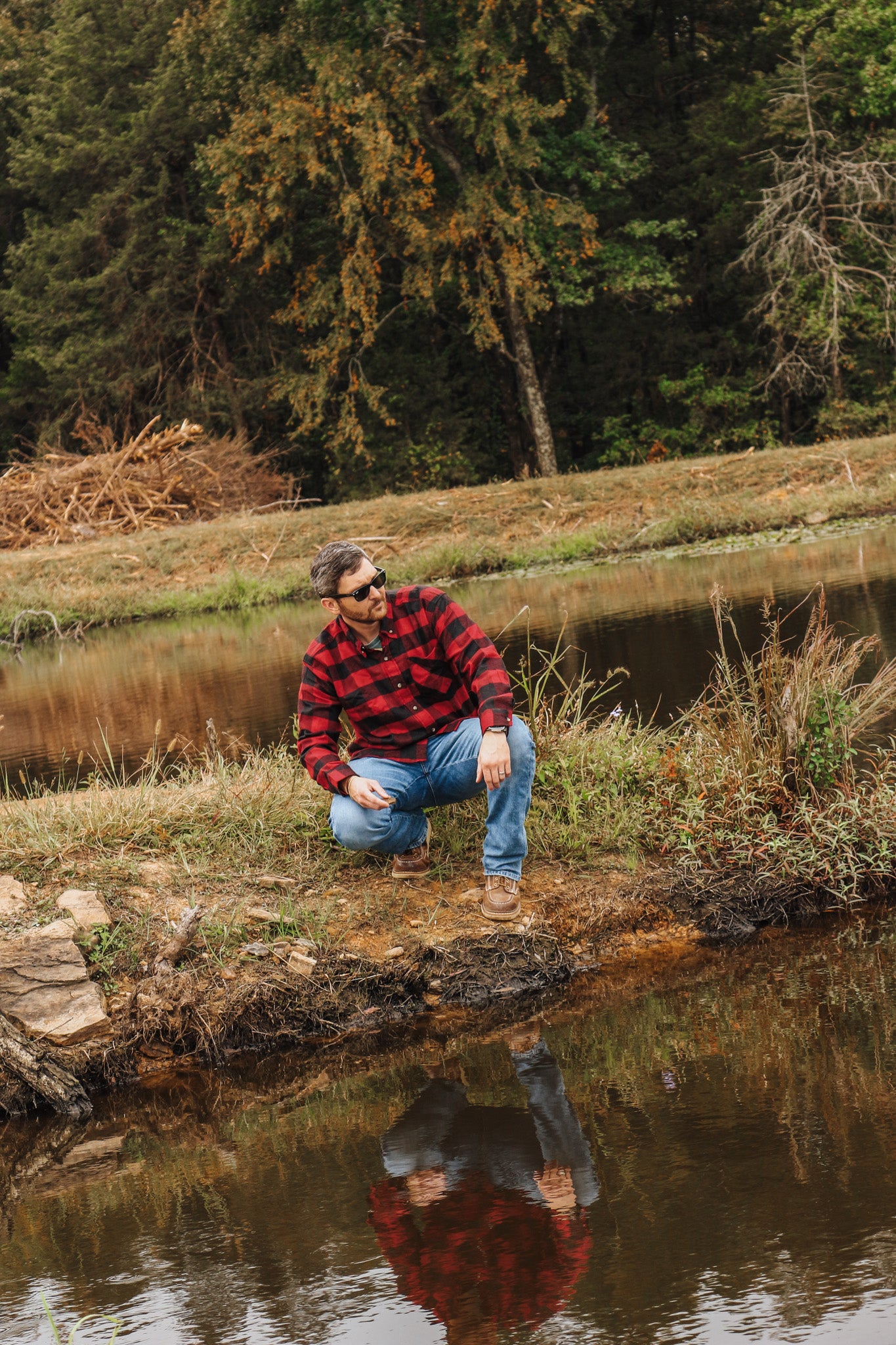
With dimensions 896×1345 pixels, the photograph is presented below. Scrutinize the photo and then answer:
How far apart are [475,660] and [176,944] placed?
1462mm

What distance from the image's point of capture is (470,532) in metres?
20.5

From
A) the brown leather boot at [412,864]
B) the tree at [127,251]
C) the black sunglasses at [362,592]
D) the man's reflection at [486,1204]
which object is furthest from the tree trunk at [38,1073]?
the tree at [127,251]

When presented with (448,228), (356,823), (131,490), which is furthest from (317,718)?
(448,228)

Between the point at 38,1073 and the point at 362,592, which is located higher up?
the point at 362,592

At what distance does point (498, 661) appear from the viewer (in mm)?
4953

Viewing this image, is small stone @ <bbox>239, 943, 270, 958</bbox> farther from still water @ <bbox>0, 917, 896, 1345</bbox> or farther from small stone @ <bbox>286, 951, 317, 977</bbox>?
still water @ <bbox>0, 917, 896, 1345</bbox>

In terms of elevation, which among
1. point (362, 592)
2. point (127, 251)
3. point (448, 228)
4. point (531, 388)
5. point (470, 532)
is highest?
point (127, 251)

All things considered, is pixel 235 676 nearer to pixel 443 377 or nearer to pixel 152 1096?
pixel 152 1096

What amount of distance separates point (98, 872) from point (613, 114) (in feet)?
92.7

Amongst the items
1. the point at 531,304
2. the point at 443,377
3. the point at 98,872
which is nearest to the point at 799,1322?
the point at 98,872

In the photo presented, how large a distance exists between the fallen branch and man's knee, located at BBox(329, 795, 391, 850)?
2.03ft

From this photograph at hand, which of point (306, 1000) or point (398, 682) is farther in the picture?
point (398, 682)

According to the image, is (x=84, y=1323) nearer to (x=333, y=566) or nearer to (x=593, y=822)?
(x=333, y=566)

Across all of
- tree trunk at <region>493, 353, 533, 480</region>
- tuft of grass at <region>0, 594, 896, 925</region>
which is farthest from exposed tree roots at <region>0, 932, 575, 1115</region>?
tree trunk at <region>493, 353, 533, 480</region>
